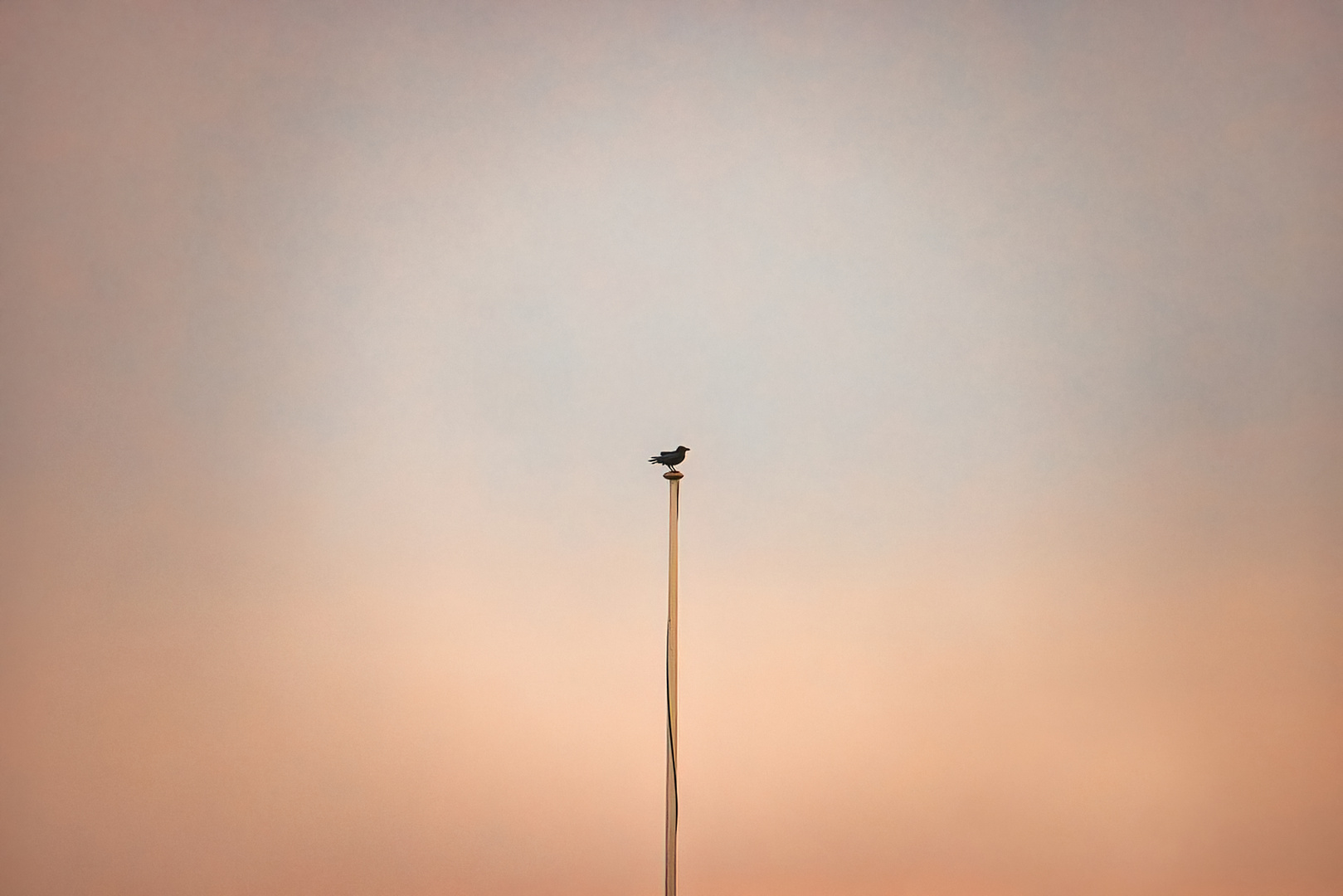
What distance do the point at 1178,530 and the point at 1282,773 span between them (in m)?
0.51

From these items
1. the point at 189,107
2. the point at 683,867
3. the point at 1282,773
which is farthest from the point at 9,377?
the point at 1282,773

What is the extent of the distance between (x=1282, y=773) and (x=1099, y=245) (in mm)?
1129

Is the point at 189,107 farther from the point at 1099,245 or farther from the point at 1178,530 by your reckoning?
the point at 1178,530

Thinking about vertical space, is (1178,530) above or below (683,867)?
above

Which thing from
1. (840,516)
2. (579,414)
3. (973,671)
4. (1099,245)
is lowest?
(973,671)

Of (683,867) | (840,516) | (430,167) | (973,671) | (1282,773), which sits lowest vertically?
(683,867)

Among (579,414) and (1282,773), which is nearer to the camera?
(1282,773)

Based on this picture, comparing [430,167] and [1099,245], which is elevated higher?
[430,167]

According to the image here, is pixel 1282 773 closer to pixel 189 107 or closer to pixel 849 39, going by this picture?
pixel 849 39

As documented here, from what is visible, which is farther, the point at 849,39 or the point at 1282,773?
the point at 849,39

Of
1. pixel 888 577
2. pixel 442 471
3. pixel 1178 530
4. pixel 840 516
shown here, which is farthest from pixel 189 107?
pixel 1178 530

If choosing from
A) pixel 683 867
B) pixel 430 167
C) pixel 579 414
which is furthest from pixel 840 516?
pixel 430 167

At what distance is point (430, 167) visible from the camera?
2.31 metres

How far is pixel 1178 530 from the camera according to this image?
2.20 m
